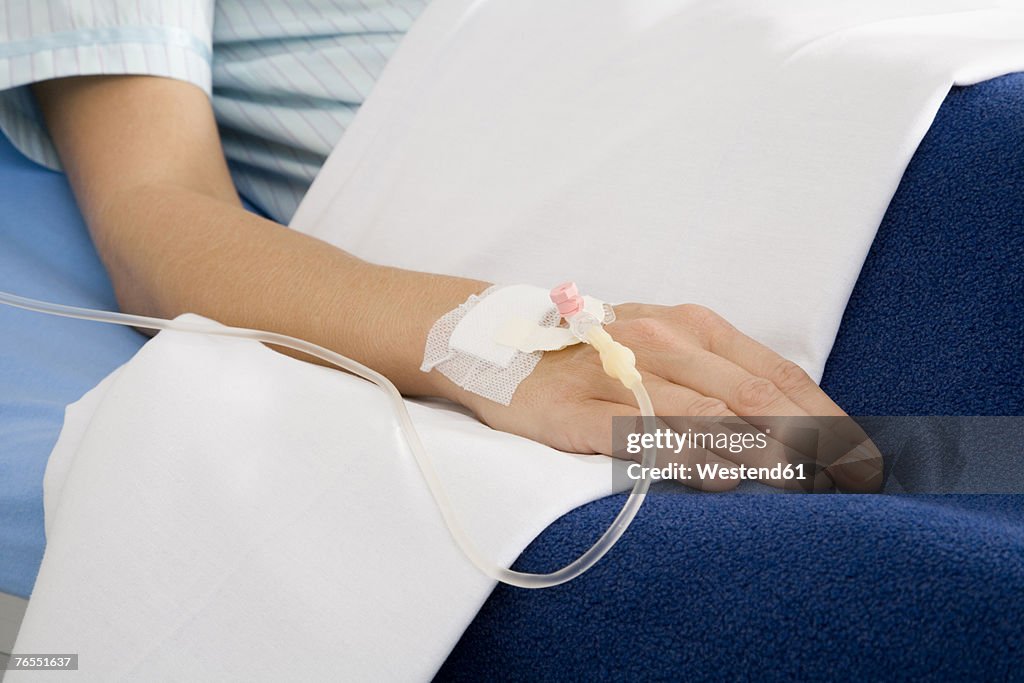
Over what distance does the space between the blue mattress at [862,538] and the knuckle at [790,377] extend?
0.08 meters

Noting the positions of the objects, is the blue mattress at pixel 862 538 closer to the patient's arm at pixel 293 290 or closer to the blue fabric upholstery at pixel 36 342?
the blue fabric upholstery at pixel 36 342

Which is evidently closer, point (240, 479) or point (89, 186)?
point (240, 479)

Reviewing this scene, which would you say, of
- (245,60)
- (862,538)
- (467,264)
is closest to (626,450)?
(862,538)

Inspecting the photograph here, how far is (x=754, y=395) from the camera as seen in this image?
0.69 meters

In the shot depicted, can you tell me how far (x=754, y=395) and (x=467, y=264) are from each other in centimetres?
36

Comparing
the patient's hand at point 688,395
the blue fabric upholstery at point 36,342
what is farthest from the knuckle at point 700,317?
the blue fabric upholstery at point 36,342

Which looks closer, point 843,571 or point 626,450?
point 843,571

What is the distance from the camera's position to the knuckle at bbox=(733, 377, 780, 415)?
0.69m

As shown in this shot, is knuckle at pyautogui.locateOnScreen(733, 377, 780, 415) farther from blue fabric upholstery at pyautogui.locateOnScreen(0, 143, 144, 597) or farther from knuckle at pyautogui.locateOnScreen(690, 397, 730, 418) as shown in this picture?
blue fabric upholstery at pyautogui.locateOnScreen(0, 143, 144, 597)

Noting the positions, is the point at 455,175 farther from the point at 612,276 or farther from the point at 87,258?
the point at 87,258

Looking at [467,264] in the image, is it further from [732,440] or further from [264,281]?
[732,440]

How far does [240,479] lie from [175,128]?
656 mm

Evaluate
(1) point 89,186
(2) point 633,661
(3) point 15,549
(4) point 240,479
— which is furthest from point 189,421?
(1) point 89,186

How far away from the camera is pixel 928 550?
49 cm
